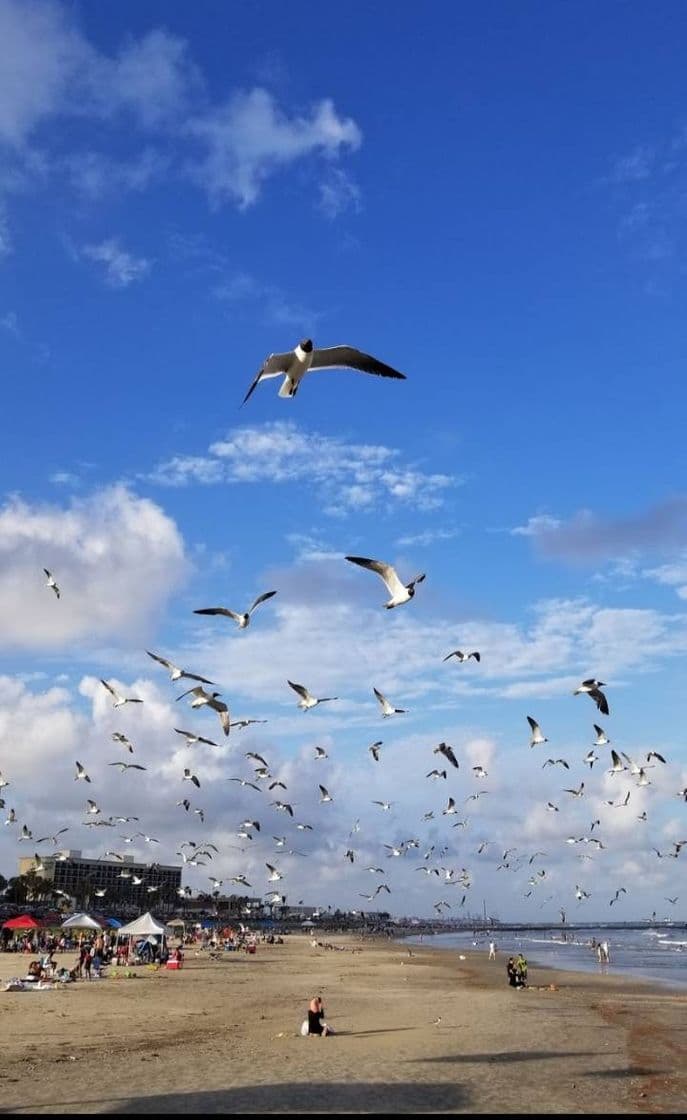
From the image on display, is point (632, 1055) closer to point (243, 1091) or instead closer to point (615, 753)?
point (243, 1091)

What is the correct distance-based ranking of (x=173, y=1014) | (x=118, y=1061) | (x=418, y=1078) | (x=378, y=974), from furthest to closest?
(x=378, y=974) → (x=173, y=1014) → (x=118, y=1061) → (x=418, y=1078)

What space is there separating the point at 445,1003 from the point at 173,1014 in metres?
11.2

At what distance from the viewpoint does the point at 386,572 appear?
724 inches

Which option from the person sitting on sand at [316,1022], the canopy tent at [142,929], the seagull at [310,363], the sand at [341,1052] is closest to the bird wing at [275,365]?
the seagull at [310,363]

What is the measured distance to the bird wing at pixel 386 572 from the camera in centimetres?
1769

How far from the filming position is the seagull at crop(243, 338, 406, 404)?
15.0 m

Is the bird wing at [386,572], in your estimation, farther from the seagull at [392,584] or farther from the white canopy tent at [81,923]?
the white canopy tent at [81,923]

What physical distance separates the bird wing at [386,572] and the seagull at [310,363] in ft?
12.3

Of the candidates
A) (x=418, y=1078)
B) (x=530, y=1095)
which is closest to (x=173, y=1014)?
(x=418, y=1078)

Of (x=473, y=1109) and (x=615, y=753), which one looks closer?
(x=473, y=1109)

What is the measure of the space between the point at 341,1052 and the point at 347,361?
1590cm

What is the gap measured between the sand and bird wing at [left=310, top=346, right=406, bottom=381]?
42.0 ft

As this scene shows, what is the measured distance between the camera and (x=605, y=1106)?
16.3 metres

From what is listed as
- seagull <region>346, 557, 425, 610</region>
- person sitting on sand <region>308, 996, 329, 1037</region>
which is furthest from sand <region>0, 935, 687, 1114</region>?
seagull <region>346, 557, 425, 610</region>
